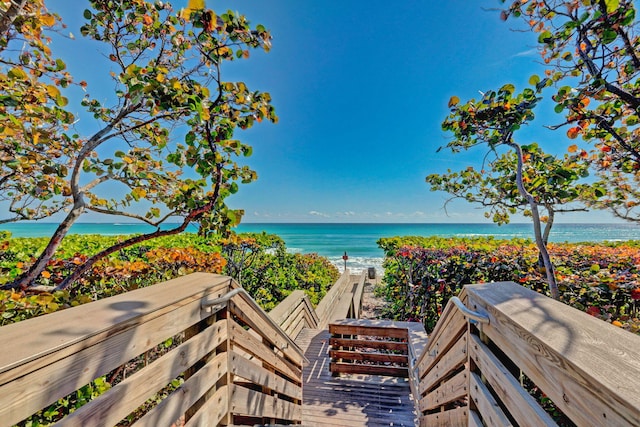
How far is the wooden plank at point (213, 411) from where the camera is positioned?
4.27ft

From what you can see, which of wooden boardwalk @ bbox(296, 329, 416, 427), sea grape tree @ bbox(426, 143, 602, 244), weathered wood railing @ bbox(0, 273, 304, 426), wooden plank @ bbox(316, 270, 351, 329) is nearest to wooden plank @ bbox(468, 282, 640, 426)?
weathered wood railing @ bbox(0, 273, 304, 426)

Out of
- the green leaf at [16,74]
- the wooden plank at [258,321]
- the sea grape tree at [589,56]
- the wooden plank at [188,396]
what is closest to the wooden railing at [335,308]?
the wooden plank at [258,321]

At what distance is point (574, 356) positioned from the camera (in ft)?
2.48

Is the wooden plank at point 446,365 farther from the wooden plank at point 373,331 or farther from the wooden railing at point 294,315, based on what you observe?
the wooden railing at point 294,315

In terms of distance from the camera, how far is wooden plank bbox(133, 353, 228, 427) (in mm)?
1054

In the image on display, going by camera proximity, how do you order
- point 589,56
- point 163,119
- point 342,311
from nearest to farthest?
1. point 589,56
2. point 163,119
3. point 342,311

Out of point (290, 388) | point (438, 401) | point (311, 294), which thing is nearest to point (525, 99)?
point (438, 401)

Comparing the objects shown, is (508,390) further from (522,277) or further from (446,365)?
(522,277)

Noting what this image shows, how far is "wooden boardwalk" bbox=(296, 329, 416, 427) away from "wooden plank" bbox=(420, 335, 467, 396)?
2.42 ft

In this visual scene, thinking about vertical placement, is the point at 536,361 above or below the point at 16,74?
below

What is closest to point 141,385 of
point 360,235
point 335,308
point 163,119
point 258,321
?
point 258,321

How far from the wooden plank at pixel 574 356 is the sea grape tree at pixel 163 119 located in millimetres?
1913

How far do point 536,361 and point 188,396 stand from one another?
1.45 meters

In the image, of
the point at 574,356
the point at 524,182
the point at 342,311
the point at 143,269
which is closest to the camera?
the point at 574,356
